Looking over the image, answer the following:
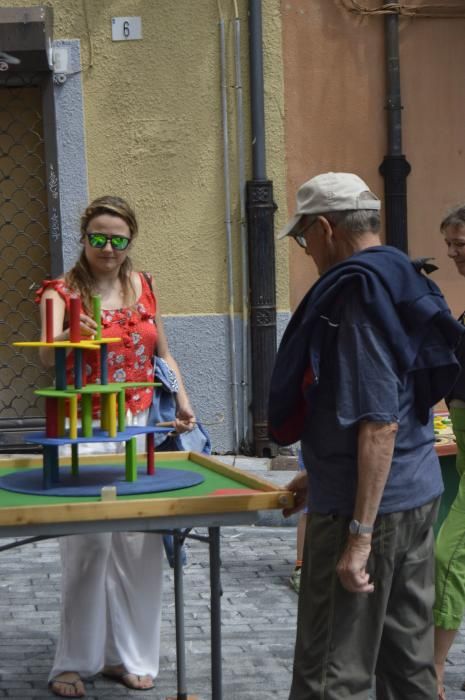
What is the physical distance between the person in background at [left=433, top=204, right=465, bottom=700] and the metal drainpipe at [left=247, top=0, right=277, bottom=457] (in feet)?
14.4

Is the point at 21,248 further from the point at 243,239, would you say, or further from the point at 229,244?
the point at 243,239

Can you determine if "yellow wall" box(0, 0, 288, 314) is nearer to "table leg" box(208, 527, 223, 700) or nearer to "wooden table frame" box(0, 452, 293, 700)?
"table leg" box(208, 527, 223, 700)

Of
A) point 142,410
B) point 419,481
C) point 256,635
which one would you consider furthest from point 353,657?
point 256,635

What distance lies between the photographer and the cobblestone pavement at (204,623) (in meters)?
4.93

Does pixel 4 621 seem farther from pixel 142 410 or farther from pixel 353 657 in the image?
pixel 353 657

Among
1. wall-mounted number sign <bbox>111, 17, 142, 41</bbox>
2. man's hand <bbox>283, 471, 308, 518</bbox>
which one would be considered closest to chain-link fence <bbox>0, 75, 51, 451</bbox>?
wall-mounted number sign <bbox>111, 17, 142, 41</bbox>

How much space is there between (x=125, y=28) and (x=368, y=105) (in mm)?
1836

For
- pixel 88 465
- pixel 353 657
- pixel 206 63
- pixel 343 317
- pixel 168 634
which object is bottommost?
pixel 168 634

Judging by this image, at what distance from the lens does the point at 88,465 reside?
4242 millimetres

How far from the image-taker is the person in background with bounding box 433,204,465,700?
4.66 m

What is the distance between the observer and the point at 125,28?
9.20 m

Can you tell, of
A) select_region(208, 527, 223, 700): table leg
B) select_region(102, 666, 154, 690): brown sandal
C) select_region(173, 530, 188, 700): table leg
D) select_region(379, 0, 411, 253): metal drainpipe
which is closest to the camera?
select_region(208, 527, 223, 700): table leg

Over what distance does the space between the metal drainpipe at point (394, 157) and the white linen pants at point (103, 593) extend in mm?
5019

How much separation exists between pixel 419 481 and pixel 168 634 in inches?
99.5
